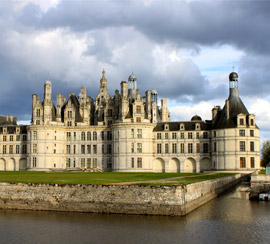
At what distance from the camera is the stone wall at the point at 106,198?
32.1 m

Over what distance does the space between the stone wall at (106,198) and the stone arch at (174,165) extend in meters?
37.4

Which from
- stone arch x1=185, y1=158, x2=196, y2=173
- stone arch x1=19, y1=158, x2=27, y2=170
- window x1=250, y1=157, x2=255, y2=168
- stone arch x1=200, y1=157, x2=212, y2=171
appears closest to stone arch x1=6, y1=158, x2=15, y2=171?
stone arch x1=19, y1=158, x2=27, y2=170

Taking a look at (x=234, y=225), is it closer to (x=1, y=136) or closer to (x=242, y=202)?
(x=242, y=202)

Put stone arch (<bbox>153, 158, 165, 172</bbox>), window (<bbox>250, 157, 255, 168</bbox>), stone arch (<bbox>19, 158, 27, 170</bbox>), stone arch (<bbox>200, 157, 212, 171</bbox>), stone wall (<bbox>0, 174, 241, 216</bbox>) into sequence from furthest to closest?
stone arch (<bbox>19, 158, 27, 170</bbox>) → stone arch (<bbox>153, 158, 165, 172</bbox>) → stone arch (<bbox>200, 157, 212, 171</bbox>) → window (<bbox>250, 157, 255, 168</bbox>) → stone wall (<bbox>0, 174, 241, 216</bbox>)

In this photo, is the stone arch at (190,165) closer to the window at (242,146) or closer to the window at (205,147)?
the window at (205,147)

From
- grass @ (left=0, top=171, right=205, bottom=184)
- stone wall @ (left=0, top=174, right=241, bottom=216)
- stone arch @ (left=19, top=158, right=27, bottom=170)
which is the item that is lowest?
stone wall @ (left=0, top=174, right=241, bottom=216)

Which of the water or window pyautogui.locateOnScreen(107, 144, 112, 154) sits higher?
window pyautogui.locateOnScreen(107, 144, 112, 154)

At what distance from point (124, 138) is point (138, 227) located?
149 feet

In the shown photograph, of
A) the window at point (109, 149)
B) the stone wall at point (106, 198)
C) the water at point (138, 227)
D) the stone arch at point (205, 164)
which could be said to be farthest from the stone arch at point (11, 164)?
the water at point (138, 227)

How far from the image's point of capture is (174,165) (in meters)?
77.7

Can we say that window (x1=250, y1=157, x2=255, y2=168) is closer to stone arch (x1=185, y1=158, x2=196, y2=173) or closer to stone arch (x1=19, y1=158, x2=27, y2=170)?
stone arch (x1=185, y1=158, x2=196, y2=173)

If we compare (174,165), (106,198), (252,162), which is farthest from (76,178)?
(252,162)

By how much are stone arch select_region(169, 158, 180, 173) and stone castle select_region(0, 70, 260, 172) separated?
192 millimetres

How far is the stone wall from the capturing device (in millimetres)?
32094
